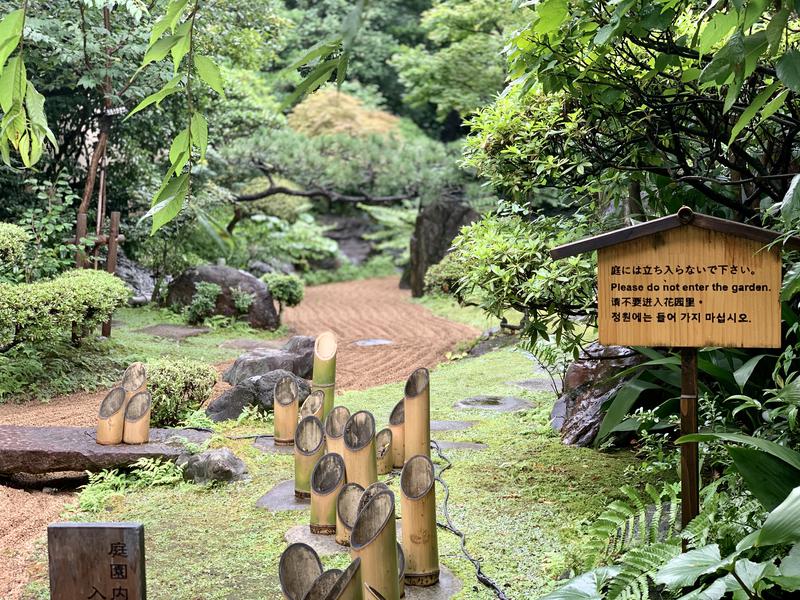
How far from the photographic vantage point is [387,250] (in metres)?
23.4

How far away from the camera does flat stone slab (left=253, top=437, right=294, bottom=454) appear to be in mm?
5609

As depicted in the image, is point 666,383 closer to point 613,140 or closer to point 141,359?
point 613,140

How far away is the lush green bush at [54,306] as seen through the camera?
7168mm

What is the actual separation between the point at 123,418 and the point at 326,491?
6.49 ft

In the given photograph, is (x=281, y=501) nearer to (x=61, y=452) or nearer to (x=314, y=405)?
(x=314, y=405)

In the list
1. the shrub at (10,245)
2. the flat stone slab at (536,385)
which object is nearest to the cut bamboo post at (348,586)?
the flat stone slab at (536,385)

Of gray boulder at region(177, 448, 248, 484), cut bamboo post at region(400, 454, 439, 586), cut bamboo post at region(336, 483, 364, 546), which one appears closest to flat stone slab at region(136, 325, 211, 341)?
gray boulder at region(177, 448, 248, 484)

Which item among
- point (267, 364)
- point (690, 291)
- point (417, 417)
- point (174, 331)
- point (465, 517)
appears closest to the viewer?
point (690, 291)

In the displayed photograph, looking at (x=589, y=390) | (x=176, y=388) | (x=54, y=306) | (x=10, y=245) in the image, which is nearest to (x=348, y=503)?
(x=589, y=390)

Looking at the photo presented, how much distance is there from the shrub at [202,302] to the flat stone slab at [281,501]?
24.0ft

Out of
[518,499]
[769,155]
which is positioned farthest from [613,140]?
[518,499]

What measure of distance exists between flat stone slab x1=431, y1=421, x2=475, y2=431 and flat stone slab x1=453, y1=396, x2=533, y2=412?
1.71ft

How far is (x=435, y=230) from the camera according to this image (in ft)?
54.9

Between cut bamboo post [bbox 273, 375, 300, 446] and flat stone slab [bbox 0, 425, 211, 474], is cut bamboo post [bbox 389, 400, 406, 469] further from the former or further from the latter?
flat stone slab [bbox 0, 425, 211, 474]
